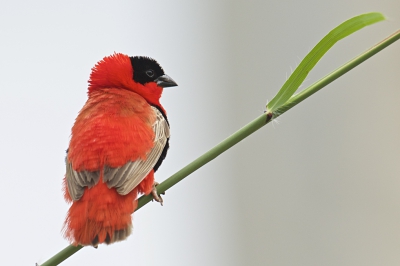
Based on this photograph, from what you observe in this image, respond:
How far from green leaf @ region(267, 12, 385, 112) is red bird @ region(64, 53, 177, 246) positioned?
38 cm

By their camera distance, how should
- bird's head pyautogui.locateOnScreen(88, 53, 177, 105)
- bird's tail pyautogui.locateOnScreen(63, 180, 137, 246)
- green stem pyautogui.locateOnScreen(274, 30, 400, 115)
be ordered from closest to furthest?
green stem pyautogui.locateOnScreen(274, 30, 400, 115) → bird's tail pyautogui.locateOnScreen(63, 180, 137, 246) → bird's head pyautogui.locateOnScreen(88, 53, 177, 105)

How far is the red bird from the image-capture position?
104 cm

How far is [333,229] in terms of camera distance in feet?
8.27

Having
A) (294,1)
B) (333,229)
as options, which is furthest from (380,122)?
(294,1)

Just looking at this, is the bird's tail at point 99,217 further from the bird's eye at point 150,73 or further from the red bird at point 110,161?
the bird's eye at point 150,73

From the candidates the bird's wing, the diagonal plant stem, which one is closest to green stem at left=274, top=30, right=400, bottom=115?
the diagonal plant stem

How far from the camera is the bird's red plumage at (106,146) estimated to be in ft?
3.40

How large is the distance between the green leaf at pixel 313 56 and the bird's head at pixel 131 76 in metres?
0.66

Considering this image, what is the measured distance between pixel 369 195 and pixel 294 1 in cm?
104

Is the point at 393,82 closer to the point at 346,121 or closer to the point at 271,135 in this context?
the point at 346,121

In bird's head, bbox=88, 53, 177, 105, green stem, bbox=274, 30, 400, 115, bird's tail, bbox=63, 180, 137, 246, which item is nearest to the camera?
green stem, bbox=274, 30, 400, 115

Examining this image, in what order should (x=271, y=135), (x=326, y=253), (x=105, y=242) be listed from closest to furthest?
(x=105, y=242) → (x=326, y=253) → (x=271, y=135)

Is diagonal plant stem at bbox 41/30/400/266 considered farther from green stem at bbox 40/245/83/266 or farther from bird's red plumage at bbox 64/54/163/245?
bird's red plumage at bbox 64/54/163/245

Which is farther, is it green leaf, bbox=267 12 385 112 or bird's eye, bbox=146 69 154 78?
bird's eye, bbox=146 69 154 78
